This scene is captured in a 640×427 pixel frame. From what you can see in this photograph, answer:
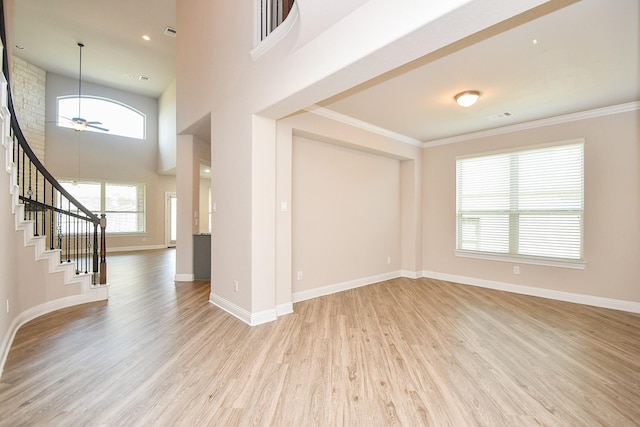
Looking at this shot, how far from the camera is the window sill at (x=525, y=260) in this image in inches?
162

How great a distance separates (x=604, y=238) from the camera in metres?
3.93

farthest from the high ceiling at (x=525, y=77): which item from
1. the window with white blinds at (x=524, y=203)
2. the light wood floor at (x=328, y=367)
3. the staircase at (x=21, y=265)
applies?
the staircase at (x=21, y=265)

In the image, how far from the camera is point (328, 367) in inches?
92.2

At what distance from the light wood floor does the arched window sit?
7136 mm

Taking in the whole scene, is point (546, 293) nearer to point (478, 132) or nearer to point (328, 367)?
point (478, 132)

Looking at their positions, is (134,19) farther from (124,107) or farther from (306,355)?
(306,355)

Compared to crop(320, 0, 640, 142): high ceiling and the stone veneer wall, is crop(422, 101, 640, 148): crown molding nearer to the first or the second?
crop(320, 0, 640, 142): high ceiling

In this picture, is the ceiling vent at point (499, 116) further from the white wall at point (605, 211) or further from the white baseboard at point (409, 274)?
the white baseboard at point (409, 274)

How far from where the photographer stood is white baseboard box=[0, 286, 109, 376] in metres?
2.49

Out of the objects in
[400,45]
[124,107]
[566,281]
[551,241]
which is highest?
[124,107]

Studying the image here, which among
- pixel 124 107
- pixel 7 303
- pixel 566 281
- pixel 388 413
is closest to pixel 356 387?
pixel 388 413

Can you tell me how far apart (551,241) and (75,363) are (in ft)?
19.3

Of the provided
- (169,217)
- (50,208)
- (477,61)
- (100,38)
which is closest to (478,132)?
(477,61)

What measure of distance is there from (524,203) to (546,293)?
54.9 inches
